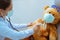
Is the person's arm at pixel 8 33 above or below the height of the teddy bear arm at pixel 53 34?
above

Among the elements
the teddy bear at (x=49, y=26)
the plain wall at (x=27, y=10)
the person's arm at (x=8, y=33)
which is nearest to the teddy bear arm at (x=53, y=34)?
the teddy bear at (x=49, y=26)

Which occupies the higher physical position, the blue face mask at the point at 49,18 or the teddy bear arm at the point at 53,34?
the blue face mask at the point at 49,18

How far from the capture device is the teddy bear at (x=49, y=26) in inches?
45.7

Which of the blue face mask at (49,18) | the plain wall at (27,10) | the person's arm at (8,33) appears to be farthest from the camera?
the plain wall at (27,10)

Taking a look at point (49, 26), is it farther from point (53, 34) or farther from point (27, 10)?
point (27, 10)

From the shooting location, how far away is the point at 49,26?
3.94 ft

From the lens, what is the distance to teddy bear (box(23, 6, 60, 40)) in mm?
1160

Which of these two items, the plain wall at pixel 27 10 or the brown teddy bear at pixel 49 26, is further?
the plain wall at pixel 27 10

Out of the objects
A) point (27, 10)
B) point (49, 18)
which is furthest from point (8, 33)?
point (27, 10)

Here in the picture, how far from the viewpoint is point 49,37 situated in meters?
1.19

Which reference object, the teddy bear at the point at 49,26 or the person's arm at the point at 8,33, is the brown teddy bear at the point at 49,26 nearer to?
the teddy bear at the point at 49,26

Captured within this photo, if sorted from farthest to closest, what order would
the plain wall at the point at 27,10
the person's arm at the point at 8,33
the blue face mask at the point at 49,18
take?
the plain wall at the point at 27,10 → the blue face mask at the point at 49,18 → the person's arm at the point at 8,33

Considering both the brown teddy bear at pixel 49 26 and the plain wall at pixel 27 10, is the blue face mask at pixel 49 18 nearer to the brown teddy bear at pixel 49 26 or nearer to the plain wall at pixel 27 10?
the brown teddy bear at pixel 49 26

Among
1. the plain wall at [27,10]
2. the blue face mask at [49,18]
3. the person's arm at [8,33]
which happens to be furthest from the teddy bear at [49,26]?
the plain wall at [27,10]
